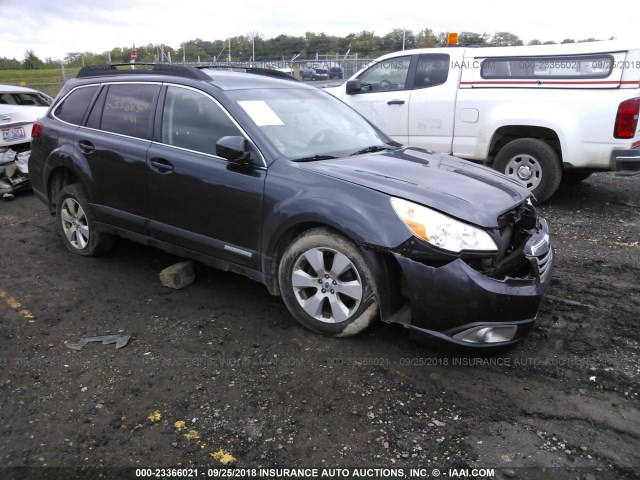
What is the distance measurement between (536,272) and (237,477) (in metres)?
2.08

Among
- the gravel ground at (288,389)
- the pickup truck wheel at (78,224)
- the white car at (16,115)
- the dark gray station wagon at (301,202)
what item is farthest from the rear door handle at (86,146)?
the white car at (16,115)

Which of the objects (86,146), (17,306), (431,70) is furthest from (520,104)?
(17,306)

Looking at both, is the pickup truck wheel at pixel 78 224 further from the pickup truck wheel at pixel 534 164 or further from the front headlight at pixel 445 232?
the pickup truck wheel at pixel 534 164

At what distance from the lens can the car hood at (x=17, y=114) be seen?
25.2 ft

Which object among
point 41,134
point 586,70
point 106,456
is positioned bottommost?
point 106,456

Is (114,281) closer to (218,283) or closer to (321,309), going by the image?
(218,283)

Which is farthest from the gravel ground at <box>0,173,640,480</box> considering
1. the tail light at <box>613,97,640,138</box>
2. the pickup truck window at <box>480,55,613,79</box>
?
the pickup truck window at <box>480,55,613,79</box>

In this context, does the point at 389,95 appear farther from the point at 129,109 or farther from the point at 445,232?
the point at 445,232

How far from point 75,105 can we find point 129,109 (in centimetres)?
89

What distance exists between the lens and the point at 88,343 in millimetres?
3539

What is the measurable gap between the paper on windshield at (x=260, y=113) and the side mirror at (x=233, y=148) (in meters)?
0.27

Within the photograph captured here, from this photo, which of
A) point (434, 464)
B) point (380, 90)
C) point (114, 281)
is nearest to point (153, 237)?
point (114, 281)

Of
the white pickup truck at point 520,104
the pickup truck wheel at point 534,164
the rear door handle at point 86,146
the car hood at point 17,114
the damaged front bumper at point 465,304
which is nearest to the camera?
the damaged front bumper at point 465,304

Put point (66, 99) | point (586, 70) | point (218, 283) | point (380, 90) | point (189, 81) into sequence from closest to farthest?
point (189, 81) → point (218, 283) → point (66, 99) → point (586, 70) → point (380, 90)
